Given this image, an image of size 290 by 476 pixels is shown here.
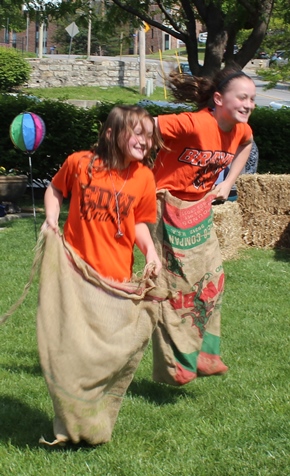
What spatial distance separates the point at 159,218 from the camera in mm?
4871

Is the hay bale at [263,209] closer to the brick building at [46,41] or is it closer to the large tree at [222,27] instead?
the large tree at [222,27]

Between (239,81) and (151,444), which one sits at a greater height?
(239,81)

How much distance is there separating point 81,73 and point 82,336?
38.5 meters

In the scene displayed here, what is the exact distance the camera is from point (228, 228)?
9922 mm

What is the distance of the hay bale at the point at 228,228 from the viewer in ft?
31.9

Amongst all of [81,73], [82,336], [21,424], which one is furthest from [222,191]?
[81,73]

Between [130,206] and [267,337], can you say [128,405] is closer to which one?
[130,206]

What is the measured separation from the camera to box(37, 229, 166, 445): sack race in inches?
153

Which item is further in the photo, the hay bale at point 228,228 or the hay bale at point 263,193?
the hay bale at point 263,193

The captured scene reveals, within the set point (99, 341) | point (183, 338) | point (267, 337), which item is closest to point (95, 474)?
point (99, 341)

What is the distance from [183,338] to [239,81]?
1.57m

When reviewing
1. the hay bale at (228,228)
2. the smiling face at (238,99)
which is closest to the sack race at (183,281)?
the smiling face at (238,99)

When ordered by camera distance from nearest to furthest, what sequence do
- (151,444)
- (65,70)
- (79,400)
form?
(79,400)
(151,444)
(65,70)

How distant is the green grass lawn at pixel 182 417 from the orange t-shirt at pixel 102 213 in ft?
3.21
